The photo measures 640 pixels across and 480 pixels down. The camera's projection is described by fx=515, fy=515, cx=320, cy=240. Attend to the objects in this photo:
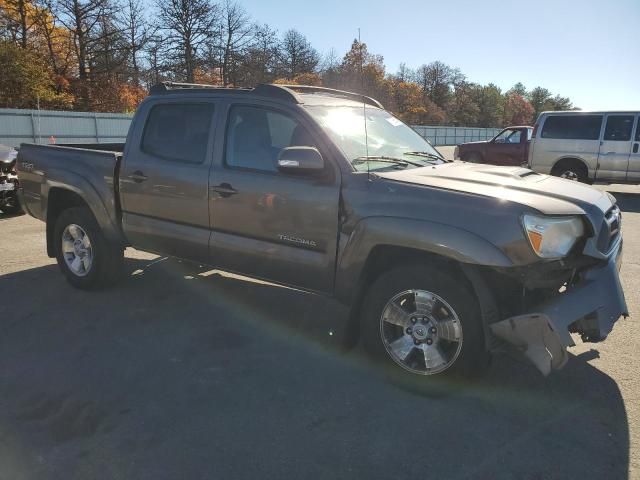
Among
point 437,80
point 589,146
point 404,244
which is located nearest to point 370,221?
point 404,244

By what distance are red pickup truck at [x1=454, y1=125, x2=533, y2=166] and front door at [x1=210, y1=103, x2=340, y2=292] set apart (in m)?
13.6

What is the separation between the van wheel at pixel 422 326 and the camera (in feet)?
10.4

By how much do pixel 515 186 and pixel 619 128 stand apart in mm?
11004

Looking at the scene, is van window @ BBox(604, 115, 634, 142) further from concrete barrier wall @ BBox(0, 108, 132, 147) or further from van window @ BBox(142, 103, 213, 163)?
concrete barrier wall @ BBox(0, 108, 132, 147)

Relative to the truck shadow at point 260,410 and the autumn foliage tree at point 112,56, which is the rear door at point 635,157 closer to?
the truck shadow at point 260,410

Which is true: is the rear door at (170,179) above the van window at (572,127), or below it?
below

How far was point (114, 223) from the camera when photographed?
492 cm

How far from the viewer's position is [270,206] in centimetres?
380

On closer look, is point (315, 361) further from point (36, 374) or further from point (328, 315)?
→ point (36, 374)

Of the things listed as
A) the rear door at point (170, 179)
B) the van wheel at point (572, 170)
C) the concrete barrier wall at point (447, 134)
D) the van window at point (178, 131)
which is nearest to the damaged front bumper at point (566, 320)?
the rear door at point (170, 179)

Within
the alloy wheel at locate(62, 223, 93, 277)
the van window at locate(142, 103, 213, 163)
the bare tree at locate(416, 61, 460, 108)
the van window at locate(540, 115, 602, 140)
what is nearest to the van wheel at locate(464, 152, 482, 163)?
the van window at locate(540, 115, 602, 140)

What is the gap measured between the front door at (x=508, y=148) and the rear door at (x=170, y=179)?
14152 millimetres

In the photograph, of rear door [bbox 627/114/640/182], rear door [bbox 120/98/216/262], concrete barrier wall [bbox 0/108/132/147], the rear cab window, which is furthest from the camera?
concrete barrier wall [bbox 0/108/132/147]

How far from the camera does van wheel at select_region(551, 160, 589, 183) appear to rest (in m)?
12.9
